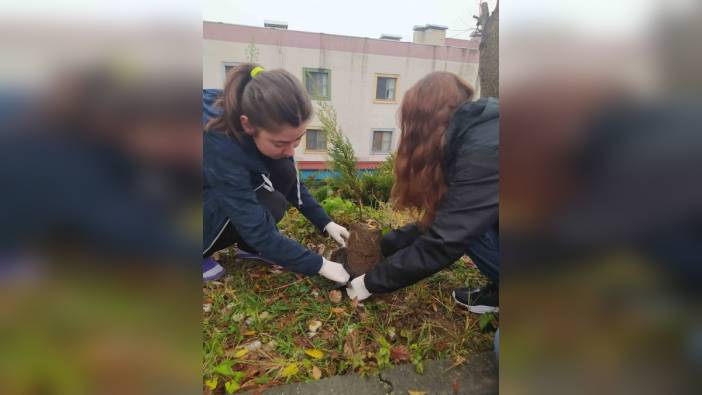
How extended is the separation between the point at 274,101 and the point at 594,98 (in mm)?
932

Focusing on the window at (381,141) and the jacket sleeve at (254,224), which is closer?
the jacket sleeve at (254,224)

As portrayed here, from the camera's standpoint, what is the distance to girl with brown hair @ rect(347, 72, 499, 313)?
1.34 metres

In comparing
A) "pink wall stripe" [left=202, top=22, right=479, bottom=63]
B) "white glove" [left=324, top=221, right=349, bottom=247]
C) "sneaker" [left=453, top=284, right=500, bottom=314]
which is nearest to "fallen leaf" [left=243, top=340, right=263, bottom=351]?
"white glove" [left=324, top=221, right=349, bottom=247]

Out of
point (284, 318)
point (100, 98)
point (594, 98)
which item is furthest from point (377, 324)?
point (100, 98)

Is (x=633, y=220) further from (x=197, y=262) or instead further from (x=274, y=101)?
(x=274, y=101)

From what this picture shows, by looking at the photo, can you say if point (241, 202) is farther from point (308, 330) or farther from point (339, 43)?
point (339, 43)

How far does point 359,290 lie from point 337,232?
39 cm

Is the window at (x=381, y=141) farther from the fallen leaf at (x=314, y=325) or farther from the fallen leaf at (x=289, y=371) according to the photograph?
the fallen leaf at (x=289, y=371)

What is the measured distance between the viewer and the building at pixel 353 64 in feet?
3.93

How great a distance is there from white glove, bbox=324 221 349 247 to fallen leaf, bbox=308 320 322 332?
513 millimetres

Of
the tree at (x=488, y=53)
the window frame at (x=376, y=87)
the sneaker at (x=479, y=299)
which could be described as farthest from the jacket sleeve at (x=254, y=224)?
the tree at (x=488, y=53)

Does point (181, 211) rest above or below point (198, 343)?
above

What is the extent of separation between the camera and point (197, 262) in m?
0.75

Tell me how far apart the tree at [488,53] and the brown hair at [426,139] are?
2.8 inches
